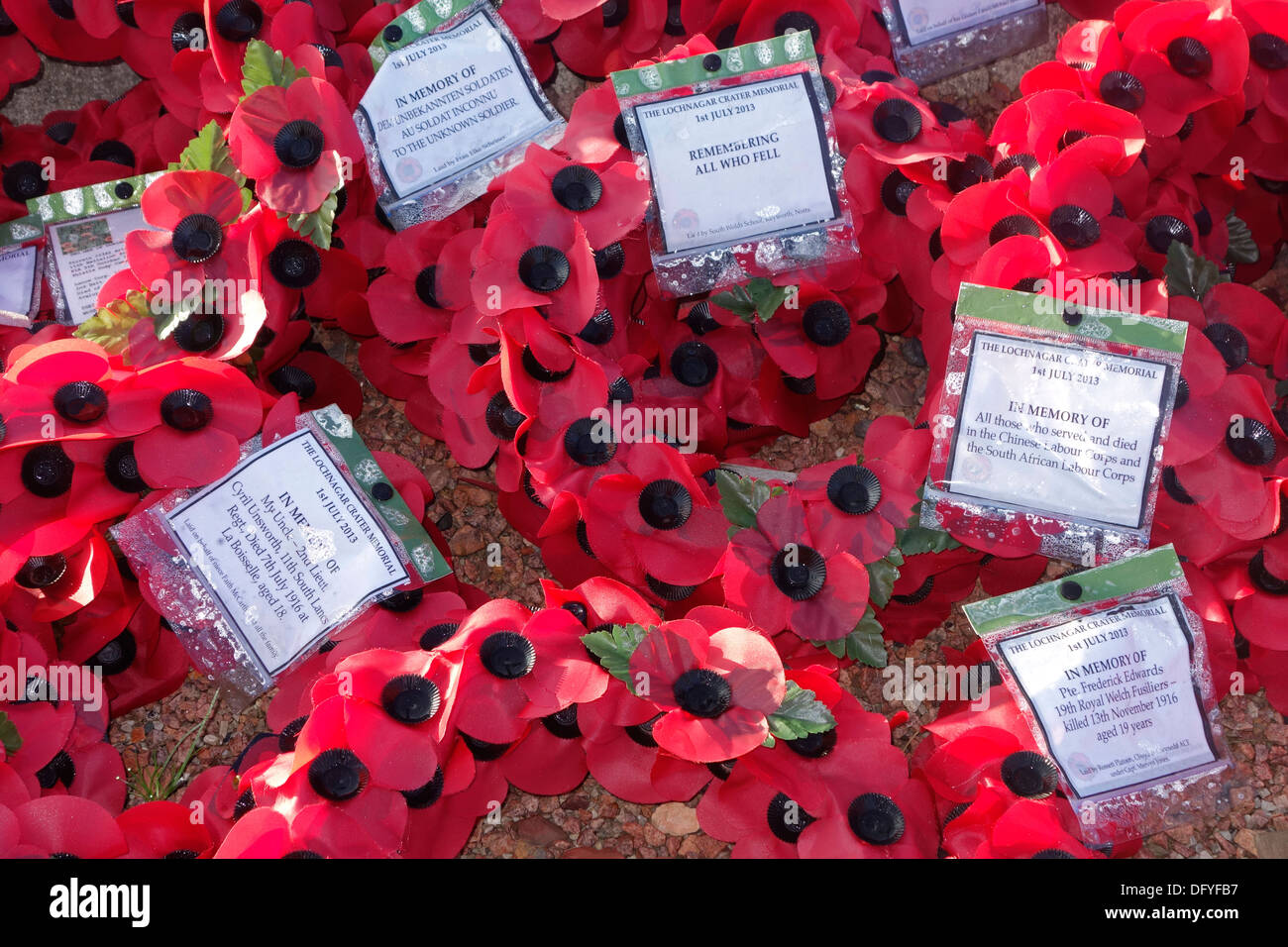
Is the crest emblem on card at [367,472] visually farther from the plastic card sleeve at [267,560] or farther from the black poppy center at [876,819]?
the black poppy center at [876,819]

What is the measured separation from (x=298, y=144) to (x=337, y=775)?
40.1 inches

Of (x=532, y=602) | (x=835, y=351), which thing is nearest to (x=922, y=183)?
(x=835, y=351)

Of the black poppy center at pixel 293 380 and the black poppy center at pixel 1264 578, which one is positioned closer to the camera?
the black poppy center at pixel 1264 578

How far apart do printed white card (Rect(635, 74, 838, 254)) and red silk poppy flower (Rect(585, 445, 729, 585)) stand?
1.43ft

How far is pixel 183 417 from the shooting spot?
176cm

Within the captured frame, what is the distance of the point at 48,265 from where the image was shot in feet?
7.15

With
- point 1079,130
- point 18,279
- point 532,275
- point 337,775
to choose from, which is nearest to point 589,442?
point 532,275

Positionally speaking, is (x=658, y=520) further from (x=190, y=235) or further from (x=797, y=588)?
(x=190, y=235)

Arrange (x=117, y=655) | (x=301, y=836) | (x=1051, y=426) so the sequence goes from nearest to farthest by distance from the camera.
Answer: (x=301, y=836)
(x=1051, y=426)
(x=117, y=655)

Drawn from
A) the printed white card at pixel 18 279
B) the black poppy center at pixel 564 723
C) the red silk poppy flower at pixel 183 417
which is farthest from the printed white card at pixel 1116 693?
the printed white card at pixel 18 279

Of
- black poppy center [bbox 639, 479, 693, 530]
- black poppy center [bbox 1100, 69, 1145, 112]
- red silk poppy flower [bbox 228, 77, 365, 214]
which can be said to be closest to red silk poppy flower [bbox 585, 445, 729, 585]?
black poppy center [bbox 639, 479, 693, 530]

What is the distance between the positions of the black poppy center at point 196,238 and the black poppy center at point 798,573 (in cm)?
101

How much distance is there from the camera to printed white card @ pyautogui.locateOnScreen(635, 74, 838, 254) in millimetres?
1969

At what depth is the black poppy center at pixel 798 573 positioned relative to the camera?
5.54 feet
